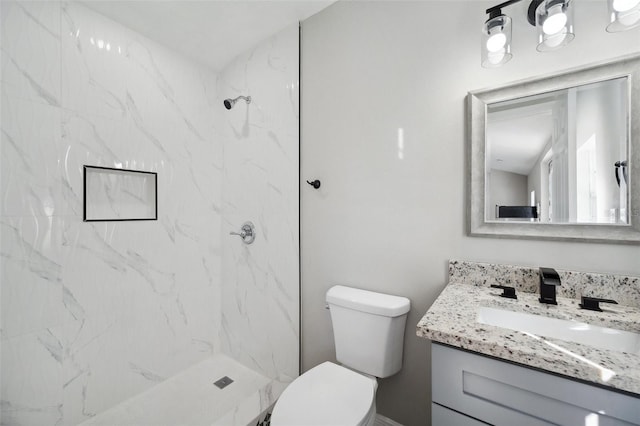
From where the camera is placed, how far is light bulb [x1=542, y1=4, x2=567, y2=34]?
38.3 inches

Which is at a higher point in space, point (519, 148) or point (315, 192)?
point (519, 148)

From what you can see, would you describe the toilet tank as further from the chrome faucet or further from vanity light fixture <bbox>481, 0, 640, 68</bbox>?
vanity light fixture <bbox>481, 0, 640, 68</bbox>

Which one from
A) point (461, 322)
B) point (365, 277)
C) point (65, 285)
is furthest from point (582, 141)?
point (65, 285)

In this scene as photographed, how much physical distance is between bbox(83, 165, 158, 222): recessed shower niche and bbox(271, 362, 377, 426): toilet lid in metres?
1.49

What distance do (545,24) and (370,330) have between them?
141 cm

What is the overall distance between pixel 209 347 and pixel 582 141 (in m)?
2.62

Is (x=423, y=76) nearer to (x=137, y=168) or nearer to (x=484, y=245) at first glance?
(x=484, y=245)

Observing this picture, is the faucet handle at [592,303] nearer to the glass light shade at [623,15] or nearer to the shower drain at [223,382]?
the glass light shade at [623,15]

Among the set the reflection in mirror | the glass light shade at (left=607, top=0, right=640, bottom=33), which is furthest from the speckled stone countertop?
the glass light shade at (left=607, top=0, right=640, bottom=33)

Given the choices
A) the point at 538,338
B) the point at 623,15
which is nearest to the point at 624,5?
the point at 623,15

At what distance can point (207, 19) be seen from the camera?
1.79 metres

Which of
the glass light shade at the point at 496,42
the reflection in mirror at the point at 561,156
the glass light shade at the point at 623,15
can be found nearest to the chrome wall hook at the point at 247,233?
the reflection in mirror at the point at 561,156

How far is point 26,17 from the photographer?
1396 millimetres

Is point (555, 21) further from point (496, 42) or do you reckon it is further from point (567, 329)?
point (567, 329)
